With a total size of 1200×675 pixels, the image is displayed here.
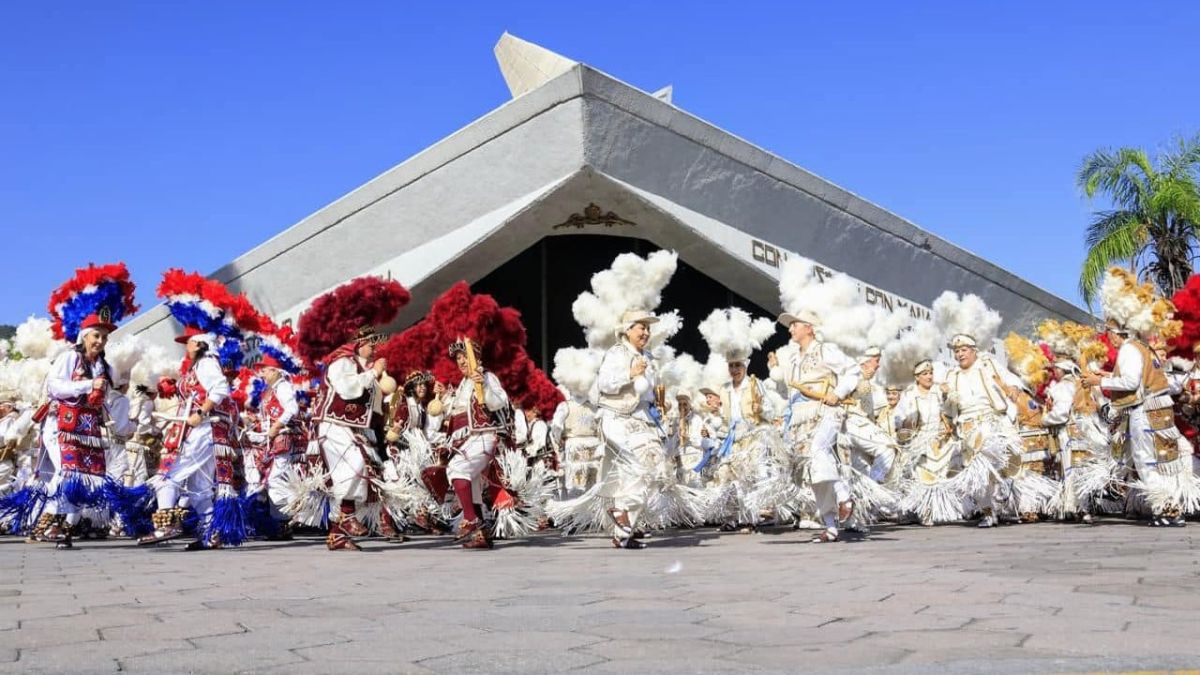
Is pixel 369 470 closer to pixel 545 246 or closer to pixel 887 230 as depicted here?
pixel 545 246

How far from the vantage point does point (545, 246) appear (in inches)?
772

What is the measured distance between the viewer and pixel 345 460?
850cm

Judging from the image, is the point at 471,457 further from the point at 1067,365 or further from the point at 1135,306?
the point at 1067,365

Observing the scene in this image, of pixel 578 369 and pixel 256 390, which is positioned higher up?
pixel 578 369

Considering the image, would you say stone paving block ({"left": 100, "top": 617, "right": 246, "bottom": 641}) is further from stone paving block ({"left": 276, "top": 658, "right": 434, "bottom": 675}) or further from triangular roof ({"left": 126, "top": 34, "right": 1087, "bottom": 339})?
triangular roof ({"left": 126, "top": 34, "right": 1087, "bottom": 339})

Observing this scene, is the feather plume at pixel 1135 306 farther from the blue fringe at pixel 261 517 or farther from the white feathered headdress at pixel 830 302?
the blue fringe at pixel 261 517

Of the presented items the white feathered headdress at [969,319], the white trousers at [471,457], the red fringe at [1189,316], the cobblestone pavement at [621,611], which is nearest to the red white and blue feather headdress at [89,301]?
the cobblestone pavement at [621,611]

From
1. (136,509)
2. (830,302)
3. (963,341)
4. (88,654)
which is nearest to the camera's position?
(88,654)

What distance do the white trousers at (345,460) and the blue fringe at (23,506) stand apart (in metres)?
2.53

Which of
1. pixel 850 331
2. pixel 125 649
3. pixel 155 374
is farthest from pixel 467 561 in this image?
pixel 155 374

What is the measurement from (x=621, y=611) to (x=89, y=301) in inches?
267

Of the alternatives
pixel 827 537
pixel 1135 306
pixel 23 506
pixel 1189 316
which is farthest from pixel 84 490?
pixel 1189 316

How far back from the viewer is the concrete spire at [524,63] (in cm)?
3025

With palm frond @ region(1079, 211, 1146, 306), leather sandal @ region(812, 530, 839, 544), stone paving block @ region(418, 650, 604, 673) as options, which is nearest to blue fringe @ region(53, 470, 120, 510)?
leather sandal @ region(812, 530, 839, 544)
